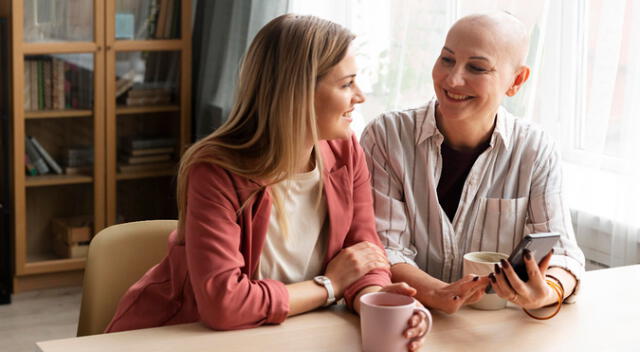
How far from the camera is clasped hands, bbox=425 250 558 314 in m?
Result: 1.62

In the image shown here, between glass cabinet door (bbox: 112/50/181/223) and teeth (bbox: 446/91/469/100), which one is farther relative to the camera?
glass cabinet door (bbox: 112/50/181/223)

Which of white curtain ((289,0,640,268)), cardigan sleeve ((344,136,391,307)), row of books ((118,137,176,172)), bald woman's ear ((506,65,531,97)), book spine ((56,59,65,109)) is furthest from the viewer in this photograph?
row of books ((118,137,176,172))

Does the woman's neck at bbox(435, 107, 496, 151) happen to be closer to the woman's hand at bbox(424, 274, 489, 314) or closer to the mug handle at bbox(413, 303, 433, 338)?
the woman's hand at bbox(424, 274, 489, 314)

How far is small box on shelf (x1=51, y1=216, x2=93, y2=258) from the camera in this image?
402 cm

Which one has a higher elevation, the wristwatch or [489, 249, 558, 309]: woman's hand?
[489, 249, 558, 309]: woman's hand

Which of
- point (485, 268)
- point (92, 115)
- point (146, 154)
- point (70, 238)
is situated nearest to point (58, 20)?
point (92, 115)

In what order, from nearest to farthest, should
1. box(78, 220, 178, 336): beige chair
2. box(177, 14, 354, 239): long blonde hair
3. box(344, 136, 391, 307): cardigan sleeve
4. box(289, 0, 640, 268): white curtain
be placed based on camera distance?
box(177, 14, 354, 239): long blonde hair, box(344, 136, 391, 307): cardigan sleeve, box(78, 220, 178, 336): beige chair, box(289, 0, 640, 268): white curtain

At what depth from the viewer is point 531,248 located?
5.25 feet

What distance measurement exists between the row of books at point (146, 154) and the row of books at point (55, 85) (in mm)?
278

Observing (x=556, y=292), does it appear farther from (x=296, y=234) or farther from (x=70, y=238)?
(x=70, y=238)

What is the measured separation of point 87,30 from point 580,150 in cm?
226

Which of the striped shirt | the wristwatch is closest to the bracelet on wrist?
the striped shirt

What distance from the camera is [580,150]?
261 centimetres

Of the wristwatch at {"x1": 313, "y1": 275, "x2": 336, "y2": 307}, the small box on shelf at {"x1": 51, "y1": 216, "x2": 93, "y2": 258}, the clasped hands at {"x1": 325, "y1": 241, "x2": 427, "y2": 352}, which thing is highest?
the clasped hands at {"x1": 325, "y1": 241, "x2": 427, "y2": 352}
